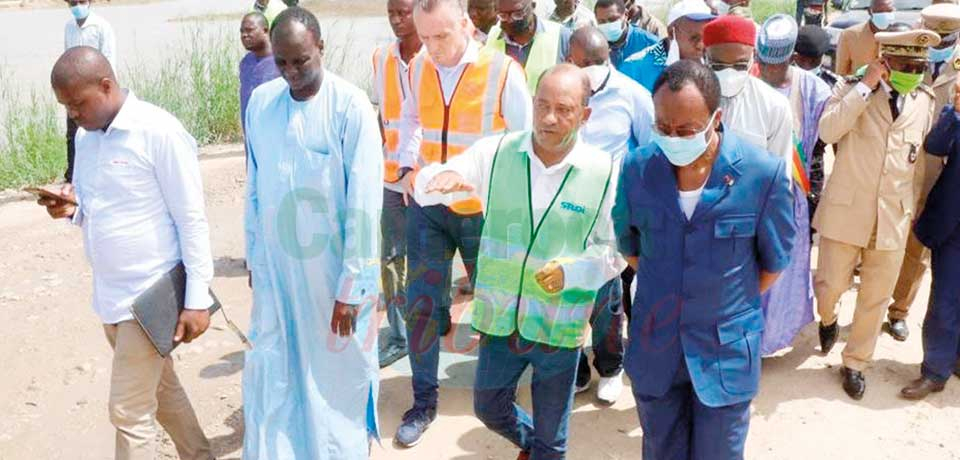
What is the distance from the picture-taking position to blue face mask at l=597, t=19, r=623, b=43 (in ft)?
20.2

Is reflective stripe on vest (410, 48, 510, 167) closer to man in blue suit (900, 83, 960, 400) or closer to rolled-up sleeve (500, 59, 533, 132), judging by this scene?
rolled-up sleeve (500, 59, 533, 132)

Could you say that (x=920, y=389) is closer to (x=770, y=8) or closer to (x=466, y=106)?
(x=466, y=106)

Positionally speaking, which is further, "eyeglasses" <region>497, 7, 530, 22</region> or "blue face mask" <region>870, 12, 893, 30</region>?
"blue face mask" <region>870, 12, 893, 30</region>

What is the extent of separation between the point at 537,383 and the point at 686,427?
1.94 feet

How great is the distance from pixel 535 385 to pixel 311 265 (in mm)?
989

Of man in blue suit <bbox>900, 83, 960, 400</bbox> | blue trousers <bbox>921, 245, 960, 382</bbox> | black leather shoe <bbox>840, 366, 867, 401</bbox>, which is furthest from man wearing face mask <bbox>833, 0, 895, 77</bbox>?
black leather shoe <bbox>840, 366, 867, 401</bbox>

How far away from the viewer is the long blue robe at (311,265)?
3.52m

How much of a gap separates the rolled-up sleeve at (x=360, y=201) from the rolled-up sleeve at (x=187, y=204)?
54cm

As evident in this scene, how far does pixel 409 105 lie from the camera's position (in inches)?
176

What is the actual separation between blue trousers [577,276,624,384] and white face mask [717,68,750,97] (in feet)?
3.62

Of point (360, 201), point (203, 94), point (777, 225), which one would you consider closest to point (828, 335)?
point (777, 225)

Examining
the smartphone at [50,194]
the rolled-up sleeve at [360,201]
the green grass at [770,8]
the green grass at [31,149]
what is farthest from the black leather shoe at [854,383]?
the green grass at [770,8]

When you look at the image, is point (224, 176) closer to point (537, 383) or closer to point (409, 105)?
point (409, 105)

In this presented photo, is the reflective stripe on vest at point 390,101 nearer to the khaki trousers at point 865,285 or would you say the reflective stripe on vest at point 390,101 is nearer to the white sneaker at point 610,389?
the white sneaker at point 610,389
